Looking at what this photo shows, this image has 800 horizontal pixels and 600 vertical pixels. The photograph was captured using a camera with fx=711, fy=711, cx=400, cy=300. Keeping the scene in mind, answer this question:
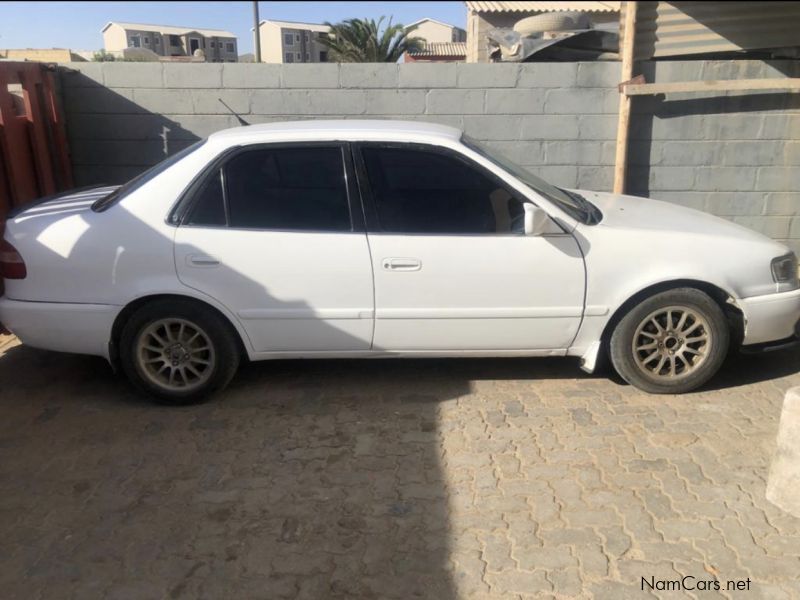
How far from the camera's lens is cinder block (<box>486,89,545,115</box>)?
6.91 m

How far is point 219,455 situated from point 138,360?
0.91 m

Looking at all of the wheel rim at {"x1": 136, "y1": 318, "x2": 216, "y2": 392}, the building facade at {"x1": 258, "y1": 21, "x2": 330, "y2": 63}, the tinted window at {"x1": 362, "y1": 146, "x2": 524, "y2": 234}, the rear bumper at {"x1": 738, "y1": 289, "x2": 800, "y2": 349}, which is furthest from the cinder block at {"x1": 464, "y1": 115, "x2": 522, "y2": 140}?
the building facade at {"x1": 258, "y1": 21, "x2": 330, "y2": 63}

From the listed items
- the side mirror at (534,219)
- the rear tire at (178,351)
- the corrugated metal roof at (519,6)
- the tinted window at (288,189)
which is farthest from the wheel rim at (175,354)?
the corrugated metal roof at (519,6)

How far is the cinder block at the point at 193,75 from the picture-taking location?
Answer: 6875 mm

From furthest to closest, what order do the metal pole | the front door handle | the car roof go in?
the metal pole → the car roof → the front door handle

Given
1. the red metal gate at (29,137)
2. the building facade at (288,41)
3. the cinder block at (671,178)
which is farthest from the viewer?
the building facade at (288,41)

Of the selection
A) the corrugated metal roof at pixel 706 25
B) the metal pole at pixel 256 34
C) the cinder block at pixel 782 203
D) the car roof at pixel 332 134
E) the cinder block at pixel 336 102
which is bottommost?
the cinder block at pixel 782 203

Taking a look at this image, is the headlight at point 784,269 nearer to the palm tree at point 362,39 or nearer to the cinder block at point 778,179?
the cinder block at point 778,179

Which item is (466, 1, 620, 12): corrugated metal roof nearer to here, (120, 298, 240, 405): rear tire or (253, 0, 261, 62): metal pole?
(253, 0, 261, 62): metal pole

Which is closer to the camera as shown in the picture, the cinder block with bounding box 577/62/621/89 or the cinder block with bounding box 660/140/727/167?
the cinder block with bounding box 577/62/621/89

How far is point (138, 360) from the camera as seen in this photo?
14.2 feet

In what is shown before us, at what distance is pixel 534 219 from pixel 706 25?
13.9 ft

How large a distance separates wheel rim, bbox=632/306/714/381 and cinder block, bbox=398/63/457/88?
356 cm

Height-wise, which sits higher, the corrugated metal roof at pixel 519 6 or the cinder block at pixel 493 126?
the corrugated metal roof at pixel 519 6
